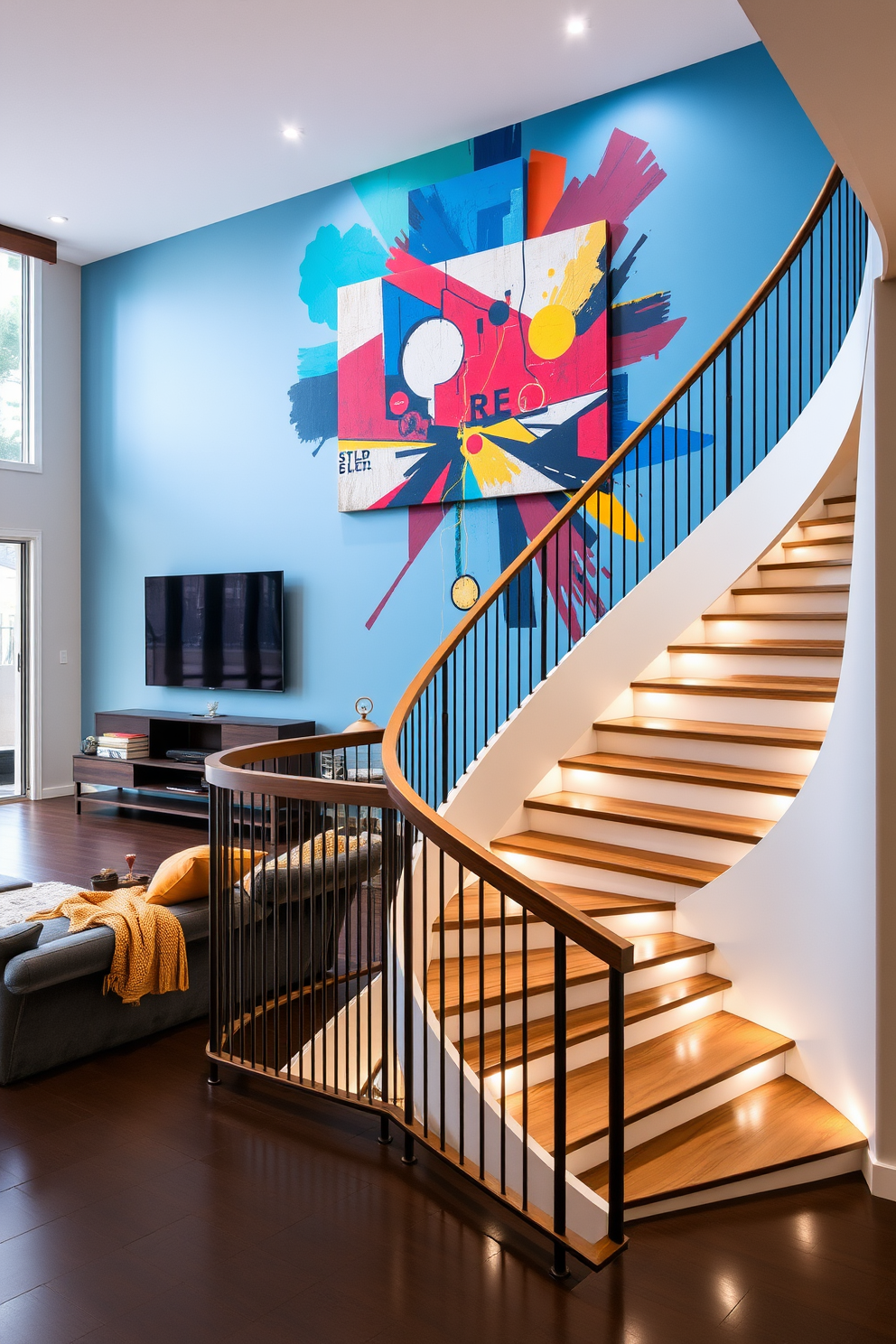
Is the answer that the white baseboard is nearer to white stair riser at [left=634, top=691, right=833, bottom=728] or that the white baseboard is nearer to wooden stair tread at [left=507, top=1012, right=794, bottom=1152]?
wooden stair tread at [left=507, top=1012, right=794, bottom=1152]

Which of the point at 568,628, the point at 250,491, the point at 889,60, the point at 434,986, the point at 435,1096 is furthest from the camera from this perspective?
the point at 250,491

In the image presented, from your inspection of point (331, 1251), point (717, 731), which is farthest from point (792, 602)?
point (331, 1251)

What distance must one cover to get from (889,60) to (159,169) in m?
7.28

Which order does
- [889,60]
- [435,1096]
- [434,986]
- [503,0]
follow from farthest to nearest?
1. [503,0]
2. [434,986]
3. [435,1096]
4. [889,60]

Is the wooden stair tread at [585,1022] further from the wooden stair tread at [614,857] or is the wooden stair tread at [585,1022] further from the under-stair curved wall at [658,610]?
the under-stair curved wall at [658,610]

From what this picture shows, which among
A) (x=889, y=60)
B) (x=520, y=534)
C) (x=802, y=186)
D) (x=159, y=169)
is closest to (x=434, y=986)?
(x=889, y=60)

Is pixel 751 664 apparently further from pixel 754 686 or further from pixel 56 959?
pixel 56 959

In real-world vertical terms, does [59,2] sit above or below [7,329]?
above

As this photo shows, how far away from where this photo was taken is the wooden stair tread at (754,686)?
14.5 ft

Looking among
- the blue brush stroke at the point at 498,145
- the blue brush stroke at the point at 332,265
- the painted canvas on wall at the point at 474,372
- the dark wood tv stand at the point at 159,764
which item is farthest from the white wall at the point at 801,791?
the blue brush stroke at the point at 332,265

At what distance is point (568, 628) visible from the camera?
262 inches

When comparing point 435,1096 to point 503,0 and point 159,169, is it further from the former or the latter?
point 159,169

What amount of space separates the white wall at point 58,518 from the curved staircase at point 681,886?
6.64m

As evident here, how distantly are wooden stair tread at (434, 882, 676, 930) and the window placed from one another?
24.2 ft
